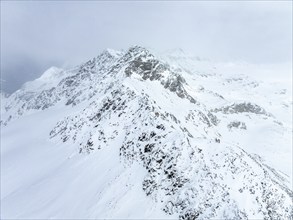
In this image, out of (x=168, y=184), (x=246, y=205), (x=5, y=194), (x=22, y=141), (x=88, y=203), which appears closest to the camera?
(x=246, y=205)

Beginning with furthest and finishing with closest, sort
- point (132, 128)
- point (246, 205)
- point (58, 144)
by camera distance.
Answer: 1. point (58, 144)
2. point (132, 128)
3. point (246, 205)

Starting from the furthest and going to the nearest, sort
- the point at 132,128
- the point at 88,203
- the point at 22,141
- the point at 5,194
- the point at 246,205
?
the point at 22,141 < the point at 5,194 < the point at 132,128 < the point at 88,203 < the point at 246,205

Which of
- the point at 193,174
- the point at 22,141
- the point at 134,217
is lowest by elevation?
the point at 22,141

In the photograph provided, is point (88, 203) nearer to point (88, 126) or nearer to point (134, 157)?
point (134, 157)

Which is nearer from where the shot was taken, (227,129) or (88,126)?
(88,126)

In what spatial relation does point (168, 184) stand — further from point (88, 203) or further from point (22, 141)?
point (22, 141)

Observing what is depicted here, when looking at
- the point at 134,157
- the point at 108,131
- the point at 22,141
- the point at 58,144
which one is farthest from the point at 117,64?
the point at 134,157

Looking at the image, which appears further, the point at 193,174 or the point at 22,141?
the point at 22,141

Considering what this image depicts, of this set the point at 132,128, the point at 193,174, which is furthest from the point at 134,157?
the point at 193,174

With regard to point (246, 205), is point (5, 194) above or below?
below
